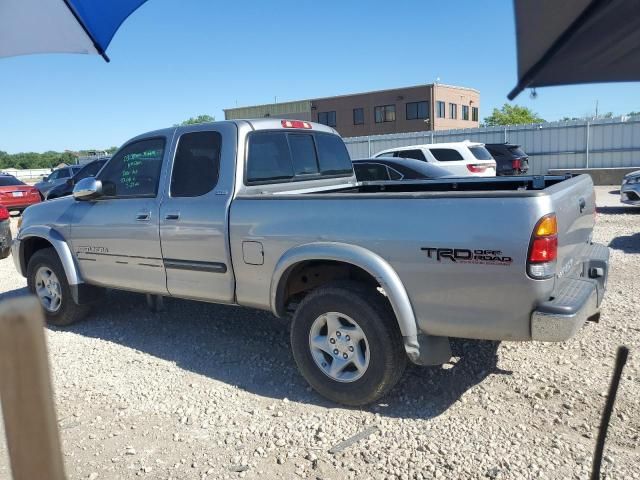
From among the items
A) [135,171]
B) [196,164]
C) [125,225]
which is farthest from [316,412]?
[135,171]

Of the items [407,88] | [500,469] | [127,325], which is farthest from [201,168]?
[407,88]

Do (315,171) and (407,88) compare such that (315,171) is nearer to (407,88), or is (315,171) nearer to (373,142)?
(373,142)

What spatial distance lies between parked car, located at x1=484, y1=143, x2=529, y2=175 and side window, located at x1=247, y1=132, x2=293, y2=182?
14.7 meters

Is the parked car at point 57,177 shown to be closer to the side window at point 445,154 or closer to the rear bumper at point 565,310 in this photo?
the side window at point 445,154

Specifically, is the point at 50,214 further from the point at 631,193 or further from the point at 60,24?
the point at 631,193

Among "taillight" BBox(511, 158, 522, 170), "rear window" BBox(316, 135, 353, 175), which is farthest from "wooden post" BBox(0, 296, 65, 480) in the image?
"taillight" BBox(511, 158, 522, 170)

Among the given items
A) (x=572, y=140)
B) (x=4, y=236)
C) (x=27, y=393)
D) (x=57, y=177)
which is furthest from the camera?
(x=572, y=140)

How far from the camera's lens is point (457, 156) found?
1479cm

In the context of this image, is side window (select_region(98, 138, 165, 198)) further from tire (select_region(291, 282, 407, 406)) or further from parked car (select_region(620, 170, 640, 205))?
parked car (select_region(620, 170, 640, 205))

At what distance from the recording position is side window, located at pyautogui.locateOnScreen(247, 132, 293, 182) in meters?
4.58

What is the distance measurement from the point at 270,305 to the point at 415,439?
1406mm

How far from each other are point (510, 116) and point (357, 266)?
216ft

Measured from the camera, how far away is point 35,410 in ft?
4.23

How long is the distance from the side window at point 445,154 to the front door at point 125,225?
10933mm
